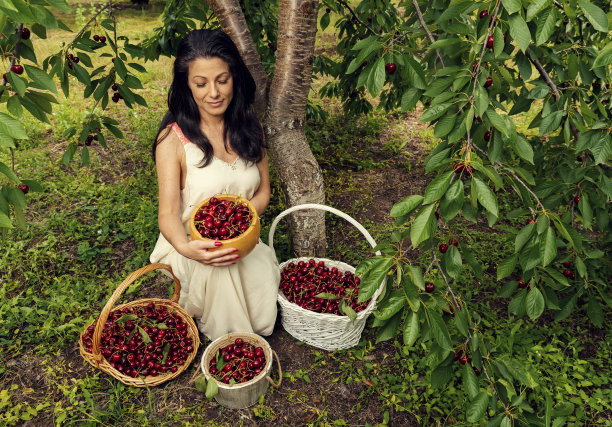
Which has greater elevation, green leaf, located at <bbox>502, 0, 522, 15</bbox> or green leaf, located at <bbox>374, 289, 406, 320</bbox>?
green leaf, located at <bbox>502, 0, 522, 15</bbox>

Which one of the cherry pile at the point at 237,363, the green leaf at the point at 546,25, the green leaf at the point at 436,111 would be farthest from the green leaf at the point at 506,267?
the cherry pile at the point at 237,363

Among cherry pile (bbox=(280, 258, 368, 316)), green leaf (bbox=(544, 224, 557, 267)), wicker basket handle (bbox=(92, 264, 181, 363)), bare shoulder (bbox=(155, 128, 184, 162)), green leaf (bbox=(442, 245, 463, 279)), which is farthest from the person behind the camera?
cherry pile (bbox=(280, 258, 368, 316))

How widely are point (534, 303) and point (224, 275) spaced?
1590 millimetres

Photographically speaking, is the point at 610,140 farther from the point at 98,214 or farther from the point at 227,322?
the point at 98,214

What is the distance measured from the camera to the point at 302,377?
2.50m

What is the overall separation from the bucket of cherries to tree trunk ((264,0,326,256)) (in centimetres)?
92

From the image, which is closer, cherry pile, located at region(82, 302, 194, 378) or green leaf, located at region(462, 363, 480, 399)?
green leaf, located at region(462, 363, 480, 399)

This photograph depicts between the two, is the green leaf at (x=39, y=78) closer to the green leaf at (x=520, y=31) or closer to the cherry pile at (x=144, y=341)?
the cherry pile at (x=144, y=341)

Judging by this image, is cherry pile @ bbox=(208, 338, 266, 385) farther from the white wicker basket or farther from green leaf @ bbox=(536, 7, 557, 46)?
green leaf @ bbox=(536, 7, 557, 46)

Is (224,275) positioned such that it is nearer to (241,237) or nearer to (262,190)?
(241,237)

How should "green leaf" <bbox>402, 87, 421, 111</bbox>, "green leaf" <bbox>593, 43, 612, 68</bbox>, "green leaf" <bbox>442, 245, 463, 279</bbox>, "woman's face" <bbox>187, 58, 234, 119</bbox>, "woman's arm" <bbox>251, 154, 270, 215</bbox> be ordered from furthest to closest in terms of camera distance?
1. "woman's arm" <bbox>251, 154, 270, 215</bbox>
2. "woman's face" <bbox>187, 58, 234, 119</bbox>
3. "green leaf" <bbox>402, 87, 421, 111</bbox>
4. "green leaf" <bbox>442, 245, 463, 279</bbox>
5. "green leaf" <bbox>593, 43, 612, 68</bbox>

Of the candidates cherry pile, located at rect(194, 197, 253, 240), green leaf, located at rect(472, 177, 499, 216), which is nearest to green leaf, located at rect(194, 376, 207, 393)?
cherry pile, located at rect(194, 197, 253, 240)

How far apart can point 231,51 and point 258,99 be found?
0.56 meters

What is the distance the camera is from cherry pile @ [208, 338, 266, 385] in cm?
231
